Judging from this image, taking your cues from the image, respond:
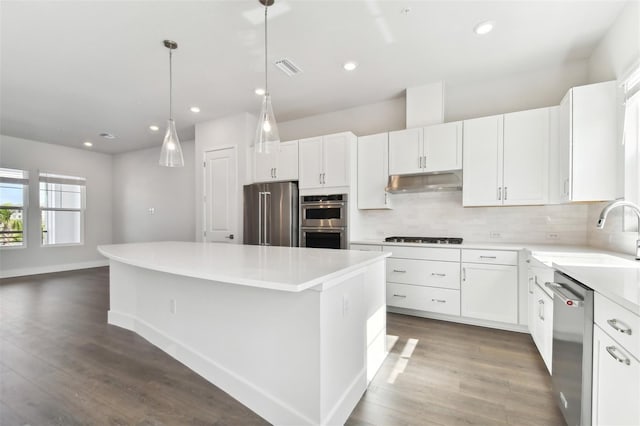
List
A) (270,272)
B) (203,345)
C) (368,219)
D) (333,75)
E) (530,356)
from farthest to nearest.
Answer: (368,219)
(333,75)
(530,356)
(203,345)
(270,272)

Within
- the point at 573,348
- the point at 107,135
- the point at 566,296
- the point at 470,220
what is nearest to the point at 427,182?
the point at 470,220

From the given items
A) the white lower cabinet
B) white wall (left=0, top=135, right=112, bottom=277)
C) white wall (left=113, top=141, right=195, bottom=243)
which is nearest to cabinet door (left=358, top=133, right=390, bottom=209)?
the white lower cabinet

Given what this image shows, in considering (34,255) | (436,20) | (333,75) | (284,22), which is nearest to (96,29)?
(284,22)

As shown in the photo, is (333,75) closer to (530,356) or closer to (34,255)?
(530,356)

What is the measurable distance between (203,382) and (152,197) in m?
5.98

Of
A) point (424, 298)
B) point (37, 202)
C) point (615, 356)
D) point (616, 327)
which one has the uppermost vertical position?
point (37, 202)

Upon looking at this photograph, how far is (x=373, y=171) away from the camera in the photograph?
382 cm

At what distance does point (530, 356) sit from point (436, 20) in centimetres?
298

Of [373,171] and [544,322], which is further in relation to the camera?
[373,171]

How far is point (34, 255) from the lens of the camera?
242 inches

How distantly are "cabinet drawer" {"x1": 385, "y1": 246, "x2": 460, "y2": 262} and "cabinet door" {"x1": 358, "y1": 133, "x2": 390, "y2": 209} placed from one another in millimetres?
645

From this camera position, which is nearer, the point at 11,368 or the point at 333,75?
Result: the point at 11,368

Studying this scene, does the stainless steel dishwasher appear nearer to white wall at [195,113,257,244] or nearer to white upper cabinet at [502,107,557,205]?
white upper cabinet at [502,107,557,205]

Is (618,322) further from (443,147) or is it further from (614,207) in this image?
(443,147)
